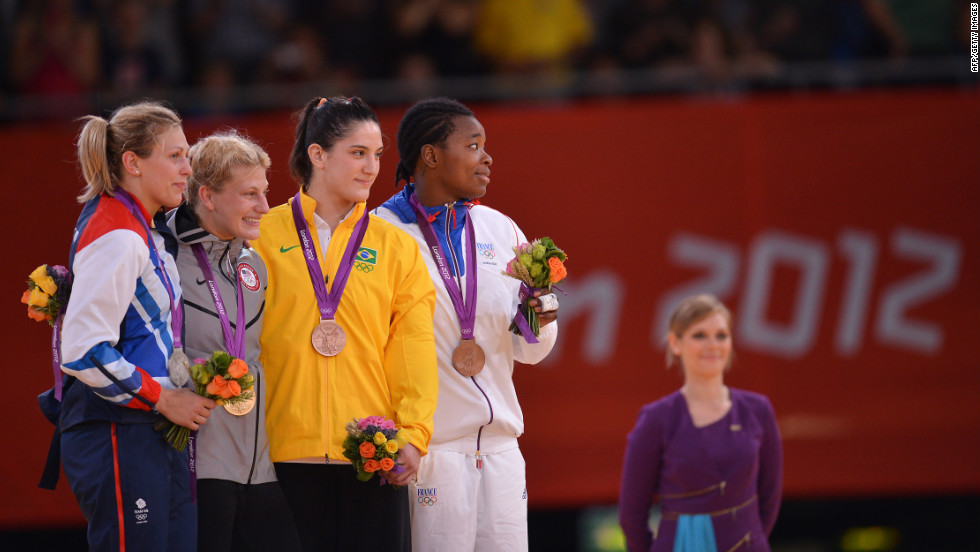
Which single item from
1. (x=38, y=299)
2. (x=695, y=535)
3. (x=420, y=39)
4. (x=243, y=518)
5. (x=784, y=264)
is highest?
(x=420, y=39)

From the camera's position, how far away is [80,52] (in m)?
7.12

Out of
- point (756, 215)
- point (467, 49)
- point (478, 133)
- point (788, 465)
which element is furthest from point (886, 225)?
point (478, 133)

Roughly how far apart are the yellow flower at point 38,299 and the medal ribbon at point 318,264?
0.81 metres

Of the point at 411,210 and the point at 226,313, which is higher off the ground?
the point at 411,210

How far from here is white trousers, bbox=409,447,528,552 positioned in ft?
12.6

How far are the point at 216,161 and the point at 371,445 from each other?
1.04m

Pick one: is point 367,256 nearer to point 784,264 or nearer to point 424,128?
point 424,128

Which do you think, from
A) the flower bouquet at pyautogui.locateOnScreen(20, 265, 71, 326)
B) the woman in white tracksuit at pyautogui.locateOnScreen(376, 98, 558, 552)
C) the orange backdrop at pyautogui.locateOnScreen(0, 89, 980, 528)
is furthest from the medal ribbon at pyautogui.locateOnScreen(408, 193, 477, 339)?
the orange backdrop at pyautogui.locateOnScreen(0, 89, 980, 528)

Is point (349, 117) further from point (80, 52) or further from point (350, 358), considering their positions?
point (80, 52)

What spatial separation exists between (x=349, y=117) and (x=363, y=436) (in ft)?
3.57

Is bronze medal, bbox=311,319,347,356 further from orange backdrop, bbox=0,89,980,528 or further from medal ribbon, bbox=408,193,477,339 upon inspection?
orange backdrop, bbox=0,89,980,528

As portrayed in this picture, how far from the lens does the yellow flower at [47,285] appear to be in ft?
11.1

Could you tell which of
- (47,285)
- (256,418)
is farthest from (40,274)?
(256,418)

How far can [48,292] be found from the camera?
3371 millimetres
